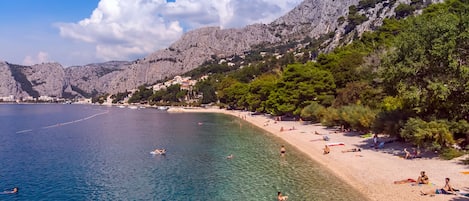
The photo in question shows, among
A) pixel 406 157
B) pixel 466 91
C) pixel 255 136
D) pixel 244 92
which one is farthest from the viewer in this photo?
pixel 244 92

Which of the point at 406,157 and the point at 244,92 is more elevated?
the point at 244,92

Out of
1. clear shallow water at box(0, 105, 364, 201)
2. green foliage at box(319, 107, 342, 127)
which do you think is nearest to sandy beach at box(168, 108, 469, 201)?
clear shallow water at box(0, 105, 364, 201)

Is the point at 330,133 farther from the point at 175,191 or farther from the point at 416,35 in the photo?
the point at 175,191

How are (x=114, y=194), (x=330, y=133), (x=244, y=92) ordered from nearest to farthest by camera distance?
1. (x=114, y=194)
2. (x=330, y=133)
3. (x=244, y=92)

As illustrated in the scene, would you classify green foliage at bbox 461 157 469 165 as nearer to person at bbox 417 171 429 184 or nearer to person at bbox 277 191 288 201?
person at bbox 417 171 429 184

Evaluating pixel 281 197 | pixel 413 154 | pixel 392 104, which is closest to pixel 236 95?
pixel 392 104

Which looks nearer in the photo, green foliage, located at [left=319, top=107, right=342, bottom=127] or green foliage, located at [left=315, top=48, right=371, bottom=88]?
green foliage, located at [left=319, top=107, right=342, bottom=127]

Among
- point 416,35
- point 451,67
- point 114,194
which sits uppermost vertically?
point 416,35

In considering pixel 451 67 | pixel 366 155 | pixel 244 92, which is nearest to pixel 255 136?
pixel 366 155
